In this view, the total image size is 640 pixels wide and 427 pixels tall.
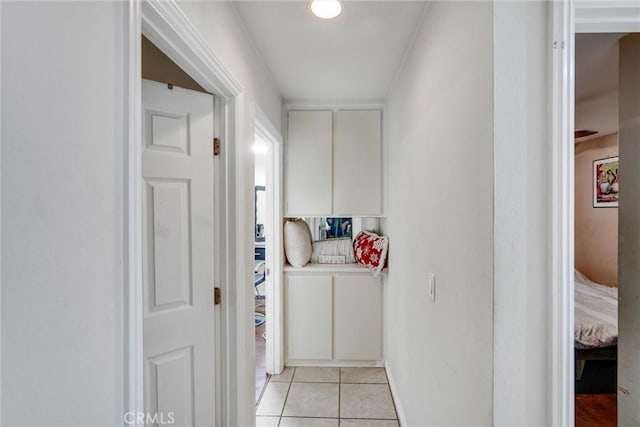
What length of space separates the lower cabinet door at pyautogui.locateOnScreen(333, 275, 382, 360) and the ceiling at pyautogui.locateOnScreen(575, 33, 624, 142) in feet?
7.10

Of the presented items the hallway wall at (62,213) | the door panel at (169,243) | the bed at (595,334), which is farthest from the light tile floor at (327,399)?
the hallway wall at (62,213)

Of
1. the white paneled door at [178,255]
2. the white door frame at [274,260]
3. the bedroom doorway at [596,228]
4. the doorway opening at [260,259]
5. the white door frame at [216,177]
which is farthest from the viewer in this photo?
the doorway opening at [260,259]

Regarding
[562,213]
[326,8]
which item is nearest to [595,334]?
[562,213]

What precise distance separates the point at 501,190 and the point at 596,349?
2.42 m

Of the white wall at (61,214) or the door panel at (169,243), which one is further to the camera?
the door panel at (169,243)

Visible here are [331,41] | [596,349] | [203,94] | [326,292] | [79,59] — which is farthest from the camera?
[326,292]

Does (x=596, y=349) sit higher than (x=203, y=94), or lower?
lower

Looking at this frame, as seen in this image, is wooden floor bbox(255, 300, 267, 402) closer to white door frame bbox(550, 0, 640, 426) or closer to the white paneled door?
the white paneled door

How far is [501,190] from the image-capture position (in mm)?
875

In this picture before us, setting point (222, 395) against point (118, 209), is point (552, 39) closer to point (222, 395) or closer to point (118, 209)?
point (118, 209)

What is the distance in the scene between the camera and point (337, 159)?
2.85 m

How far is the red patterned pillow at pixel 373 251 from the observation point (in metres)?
2.62

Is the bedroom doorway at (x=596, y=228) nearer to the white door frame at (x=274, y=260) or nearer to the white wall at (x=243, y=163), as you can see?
the white wall at (x=243, y=163)

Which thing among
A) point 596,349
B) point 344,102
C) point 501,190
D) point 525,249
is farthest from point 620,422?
point 344,102
